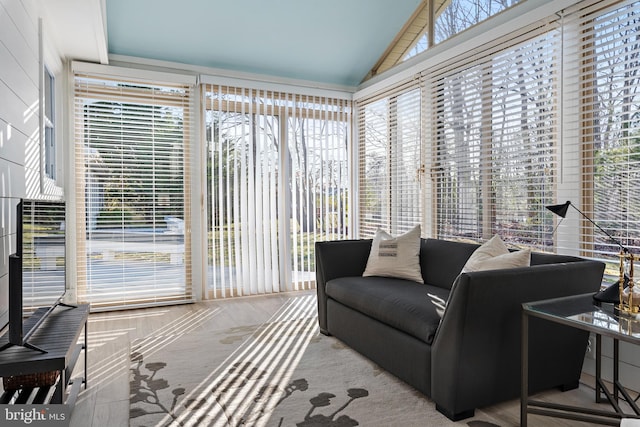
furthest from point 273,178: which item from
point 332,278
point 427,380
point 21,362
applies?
point 21,362

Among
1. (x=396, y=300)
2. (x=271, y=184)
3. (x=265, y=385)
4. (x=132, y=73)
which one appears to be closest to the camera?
(x=265, y=385)

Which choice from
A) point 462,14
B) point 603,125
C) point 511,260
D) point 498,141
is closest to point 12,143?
point 511,260

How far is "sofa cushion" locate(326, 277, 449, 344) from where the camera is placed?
7.79ft

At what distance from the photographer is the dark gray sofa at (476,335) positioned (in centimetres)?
211

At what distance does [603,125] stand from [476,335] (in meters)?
1.59

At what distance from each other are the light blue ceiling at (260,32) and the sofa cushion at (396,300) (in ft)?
8.56

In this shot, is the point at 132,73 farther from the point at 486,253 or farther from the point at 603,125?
the point at 603,125

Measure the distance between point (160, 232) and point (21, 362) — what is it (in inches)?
116

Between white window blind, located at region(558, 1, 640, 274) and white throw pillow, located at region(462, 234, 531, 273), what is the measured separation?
53 centimetres

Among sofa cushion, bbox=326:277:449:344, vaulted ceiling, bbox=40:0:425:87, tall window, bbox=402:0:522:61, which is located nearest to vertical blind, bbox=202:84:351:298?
vaulted ceiling, bbox=40:0:425:87

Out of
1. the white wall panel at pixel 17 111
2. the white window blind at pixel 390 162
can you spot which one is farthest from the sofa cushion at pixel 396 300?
the white wall panel at pixel 17 111

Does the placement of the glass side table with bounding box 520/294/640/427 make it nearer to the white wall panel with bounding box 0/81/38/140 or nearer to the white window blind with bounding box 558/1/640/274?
the white window blind with bounding box 558/1/640/274

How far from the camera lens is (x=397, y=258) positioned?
3430mm

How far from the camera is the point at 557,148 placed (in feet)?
9.78
